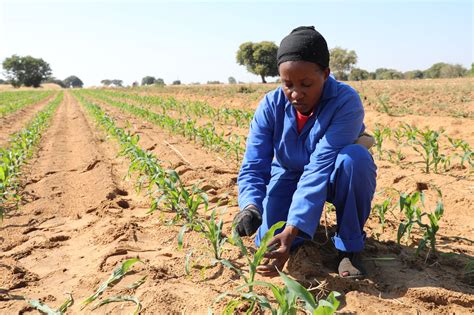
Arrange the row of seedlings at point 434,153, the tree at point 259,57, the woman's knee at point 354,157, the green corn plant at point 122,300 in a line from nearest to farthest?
the green corn plant at point 122,300 < the woman's knee at point 354,157 < the row of seedlings at point 434,153 < the tree at point 259,57

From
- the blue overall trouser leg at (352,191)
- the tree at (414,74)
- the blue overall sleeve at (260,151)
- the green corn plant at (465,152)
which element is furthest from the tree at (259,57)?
the blue overall trouser leg at (352,191)

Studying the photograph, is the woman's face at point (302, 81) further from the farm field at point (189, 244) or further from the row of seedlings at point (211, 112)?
the row of seedlings at point (211, 112)

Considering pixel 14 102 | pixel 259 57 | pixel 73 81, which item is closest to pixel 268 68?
pixel 259 57

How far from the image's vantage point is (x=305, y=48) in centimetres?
204

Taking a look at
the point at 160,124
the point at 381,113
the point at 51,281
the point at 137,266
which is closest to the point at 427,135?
the point at 137,266

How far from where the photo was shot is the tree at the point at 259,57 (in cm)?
4675

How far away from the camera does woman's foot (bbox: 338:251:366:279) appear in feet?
6.95

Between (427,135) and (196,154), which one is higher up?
(427,135)

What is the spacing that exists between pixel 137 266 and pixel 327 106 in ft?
4.60

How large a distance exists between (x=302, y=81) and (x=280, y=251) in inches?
33.1

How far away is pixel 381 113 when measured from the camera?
8703mm

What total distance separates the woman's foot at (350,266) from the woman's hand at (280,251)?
359mm

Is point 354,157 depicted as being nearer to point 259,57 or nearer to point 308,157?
point 308,157

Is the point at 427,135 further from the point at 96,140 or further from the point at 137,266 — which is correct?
the point at 96,140
